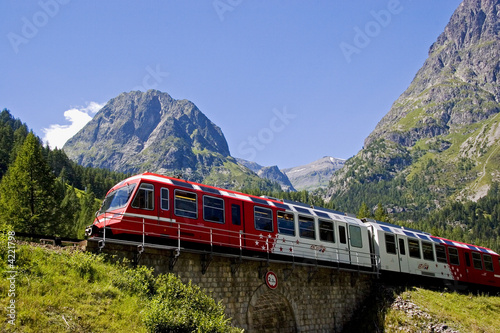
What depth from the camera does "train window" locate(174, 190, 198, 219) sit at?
1873cm

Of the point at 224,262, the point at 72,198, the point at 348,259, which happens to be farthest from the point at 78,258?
the point at 72,198

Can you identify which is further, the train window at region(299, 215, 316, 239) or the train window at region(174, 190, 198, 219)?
the train window at region(299, 215, 316, 239)

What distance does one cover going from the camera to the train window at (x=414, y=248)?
29.6m

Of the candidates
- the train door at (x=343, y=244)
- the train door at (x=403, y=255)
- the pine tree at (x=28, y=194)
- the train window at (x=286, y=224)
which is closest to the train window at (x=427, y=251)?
the train door at (x=403, y=255)

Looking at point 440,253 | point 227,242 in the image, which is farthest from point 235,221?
point 440,253

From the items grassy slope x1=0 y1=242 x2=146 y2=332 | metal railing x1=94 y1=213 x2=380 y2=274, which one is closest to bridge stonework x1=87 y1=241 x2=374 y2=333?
metal railing x1=94 y1=213 x2=380 y2=274

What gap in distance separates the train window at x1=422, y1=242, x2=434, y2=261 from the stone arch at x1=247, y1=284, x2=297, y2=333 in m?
13.2

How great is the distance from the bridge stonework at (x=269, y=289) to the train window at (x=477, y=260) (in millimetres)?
11847

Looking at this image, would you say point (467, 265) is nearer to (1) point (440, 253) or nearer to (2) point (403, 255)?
(1) point (440, 253)

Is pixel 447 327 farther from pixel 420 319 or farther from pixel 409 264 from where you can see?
pixel 409 264

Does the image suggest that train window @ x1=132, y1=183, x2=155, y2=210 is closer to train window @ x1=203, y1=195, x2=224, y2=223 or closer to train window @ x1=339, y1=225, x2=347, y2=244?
train window @ x1=203, y1=195, x2=224, y2=223

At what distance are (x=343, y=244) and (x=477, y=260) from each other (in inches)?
610

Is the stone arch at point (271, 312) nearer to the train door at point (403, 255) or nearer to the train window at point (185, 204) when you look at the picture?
the train window at point (185, 204)

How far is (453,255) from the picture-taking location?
32344mm
